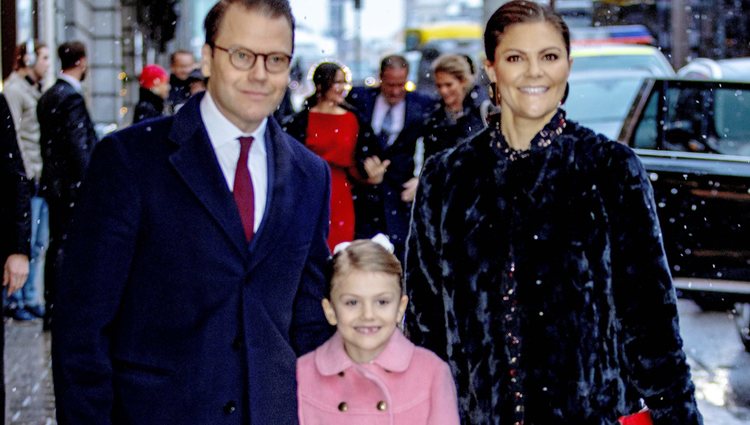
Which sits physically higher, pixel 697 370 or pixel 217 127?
pixel 217 127

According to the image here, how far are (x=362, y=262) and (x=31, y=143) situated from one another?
7655 millimetres

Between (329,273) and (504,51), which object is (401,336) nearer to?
(329,273)

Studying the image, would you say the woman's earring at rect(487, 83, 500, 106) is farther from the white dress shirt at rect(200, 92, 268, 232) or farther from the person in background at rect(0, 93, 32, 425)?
the person in background at rect(0, 93, 32, 425)

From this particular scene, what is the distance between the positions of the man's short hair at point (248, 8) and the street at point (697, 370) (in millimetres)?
4081

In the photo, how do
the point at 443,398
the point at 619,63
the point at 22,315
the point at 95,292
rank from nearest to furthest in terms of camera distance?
the point at 95,292
the point at 443,398
the point at 22,315
the point at 619,63

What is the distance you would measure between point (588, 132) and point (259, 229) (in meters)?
0.90

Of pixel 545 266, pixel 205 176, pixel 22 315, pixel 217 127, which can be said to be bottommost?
pixel 22 315

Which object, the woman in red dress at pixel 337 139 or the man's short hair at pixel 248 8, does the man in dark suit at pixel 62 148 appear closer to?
the woman in red dress at pixel 337 139

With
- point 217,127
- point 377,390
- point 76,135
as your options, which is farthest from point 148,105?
point 217,127

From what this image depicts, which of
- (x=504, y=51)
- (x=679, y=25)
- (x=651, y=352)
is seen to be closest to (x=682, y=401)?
(x=651, y=352)

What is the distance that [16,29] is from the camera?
47.8ft

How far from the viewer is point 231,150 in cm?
331

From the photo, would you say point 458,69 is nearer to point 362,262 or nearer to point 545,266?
point 362,262

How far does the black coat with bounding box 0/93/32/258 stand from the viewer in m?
5.35
